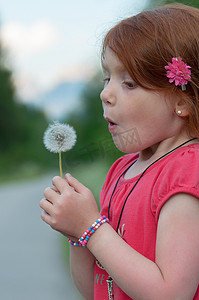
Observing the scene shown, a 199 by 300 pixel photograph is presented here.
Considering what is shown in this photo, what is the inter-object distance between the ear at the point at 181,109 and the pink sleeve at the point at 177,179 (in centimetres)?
12

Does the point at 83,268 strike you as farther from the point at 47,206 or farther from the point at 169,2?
the point at 169,2

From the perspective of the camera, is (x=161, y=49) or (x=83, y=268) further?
(x=83, y=268)

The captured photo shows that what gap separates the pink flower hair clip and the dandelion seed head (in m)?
0.38

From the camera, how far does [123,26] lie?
1.51 m

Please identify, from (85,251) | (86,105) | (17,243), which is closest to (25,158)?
(86,105)

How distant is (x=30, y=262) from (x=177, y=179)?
5.71 m

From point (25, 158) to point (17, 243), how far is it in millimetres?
28043

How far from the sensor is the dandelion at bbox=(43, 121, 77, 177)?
1.58 metres

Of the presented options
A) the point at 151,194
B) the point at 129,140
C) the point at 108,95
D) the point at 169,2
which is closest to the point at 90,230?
the point at 151,194

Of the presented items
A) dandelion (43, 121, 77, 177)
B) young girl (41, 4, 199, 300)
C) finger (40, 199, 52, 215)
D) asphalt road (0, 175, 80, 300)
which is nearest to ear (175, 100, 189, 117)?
young girl (41, 4, 199, 300)

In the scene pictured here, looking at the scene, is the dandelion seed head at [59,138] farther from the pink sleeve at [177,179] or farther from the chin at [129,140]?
the pink sleeve at [177,179]

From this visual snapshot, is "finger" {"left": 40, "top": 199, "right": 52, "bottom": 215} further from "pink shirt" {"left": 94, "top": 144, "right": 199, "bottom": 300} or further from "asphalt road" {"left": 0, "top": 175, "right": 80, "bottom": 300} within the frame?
"asphalt road" {"left": 0, "top": 175, "right": 80, "bottom": 300}

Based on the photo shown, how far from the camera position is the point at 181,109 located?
56.8 inches

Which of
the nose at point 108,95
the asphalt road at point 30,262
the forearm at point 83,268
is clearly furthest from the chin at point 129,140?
the asphalt road at point 30,262
